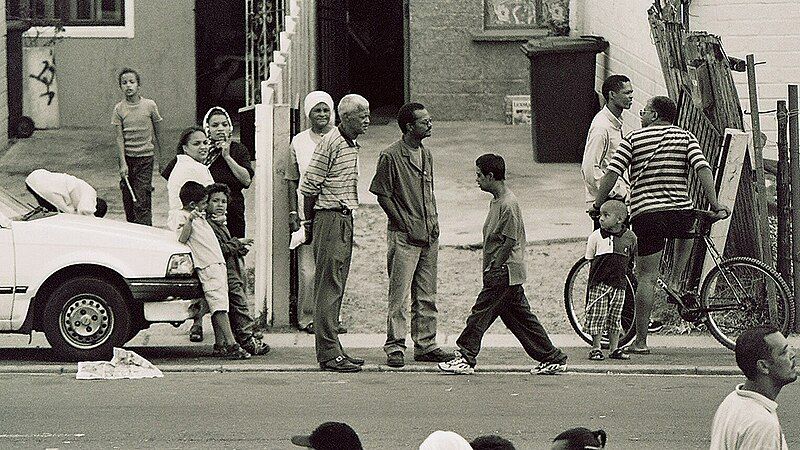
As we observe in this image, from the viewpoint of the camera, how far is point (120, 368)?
10.8m

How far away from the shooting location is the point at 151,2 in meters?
18.2

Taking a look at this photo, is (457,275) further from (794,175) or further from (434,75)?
(434,75)

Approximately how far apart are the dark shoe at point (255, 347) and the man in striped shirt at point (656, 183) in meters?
2.63

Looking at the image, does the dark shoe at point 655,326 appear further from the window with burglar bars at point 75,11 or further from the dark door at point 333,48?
the window with burglar bars at point 75,11

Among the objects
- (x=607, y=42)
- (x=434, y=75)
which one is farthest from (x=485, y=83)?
(x=607, y=42)

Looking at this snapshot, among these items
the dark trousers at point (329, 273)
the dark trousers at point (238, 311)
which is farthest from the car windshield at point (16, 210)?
the dark trousers at point (329, 273)

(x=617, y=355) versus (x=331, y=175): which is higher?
(x=331, y=175)

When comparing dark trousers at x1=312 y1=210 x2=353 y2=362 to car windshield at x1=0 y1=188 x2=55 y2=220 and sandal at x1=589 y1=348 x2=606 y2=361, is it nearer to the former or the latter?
sandal at x1=589 y1=348 x2=606 y2=361

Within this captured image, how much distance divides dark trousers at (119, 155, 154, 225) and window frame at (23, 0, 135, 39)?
4483 mm

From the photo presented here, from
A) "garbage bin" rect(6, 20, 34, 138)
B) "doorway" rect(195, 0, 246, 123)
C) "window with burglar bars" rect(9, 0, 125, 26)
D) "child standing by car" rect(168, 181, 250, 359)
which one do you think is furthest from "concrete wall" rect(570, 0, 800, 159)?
"garbage bin" rect(6, 20, 34, 138)

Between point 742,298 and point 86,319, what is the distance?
4.75 meters

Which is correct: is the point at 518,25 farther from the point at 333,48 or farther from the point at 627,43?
the point at 627,43

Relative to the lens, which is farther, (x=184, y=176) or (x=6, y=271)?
(x=184, y=176)

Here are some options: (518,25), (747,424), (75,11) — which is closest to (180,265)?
(747,424)
